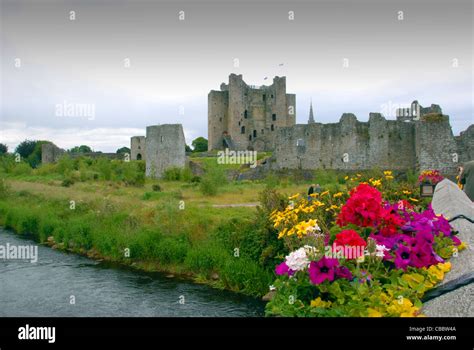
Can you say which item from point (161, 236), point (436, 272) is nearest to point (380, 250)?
point (436, 272)

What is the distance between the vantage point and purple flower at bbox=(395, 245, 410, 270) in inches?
187

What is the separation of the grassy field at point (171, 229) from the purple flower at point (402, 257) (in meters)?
7.71

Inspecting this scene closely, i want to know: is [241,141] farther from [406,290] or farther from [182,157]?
[406,290]

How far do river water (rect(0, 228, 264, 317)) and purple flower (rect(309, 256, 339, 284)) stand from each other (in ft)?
26.1

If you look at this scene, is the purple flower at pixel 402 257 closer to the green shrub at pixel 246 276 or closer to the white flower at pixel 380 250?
the white flower at pixel 380 250

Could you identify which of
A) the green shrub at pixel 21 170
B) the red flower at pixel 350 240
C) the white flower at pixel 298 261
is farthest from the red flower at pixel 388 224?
the green shrub at pixel 21 170

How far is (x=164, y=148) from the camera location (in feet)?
138

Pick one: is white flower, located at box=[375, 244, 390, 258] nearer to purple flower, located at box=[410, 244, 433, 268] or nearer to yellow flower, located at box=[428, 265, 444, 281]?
purple flower, located at box=[410, 244, 433, 268]

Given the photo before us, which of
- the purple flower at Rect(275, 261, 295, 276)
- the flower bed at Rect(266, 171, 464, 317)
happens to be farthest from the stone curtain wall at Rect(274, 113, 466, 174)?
the purple flower at Rect(275, 261, 295, 276)

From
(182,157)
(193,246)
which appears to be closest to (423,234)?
(193,246)

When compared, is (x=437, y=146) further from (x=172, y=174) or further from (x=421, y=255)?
(x=421, y=255)

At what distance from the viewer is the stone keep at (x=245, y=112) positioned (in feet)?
215

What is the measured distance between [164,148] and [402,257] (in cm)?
3808
